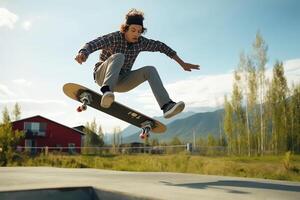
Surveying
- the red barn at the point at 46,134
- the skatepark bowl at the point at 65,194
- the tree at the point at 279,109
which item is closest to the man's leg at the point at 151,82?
the skatepark bowl at the point at 65,194

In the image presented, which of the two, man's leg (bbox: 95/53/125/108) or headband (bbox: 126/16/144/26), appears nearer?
man's leg (bbox: 95/53/125/108)

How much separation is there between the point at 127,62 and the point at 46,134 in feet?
166

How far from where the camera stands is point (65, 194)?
12.5 ft

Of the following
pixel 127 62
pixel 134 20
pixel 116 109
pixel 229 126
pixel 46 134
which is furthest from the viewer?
pixel 46 134

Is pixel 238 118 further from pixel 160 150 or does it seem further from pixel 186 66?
pixel 186 66

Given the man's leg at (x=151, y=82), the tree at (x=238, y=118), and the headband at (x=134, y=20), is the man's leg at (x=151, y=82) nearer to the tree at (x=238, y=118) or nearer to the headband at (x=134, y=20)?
the headband at (x=134, y=20)

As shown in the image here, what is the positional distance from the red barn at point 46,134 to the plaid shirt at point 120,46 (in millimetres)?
47433

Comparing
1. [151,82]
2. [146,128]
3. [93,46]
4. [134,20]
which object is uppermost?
[134,20]

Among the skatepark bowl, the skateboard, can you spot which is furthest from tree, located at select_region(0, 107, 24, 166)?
the skatepark bowl

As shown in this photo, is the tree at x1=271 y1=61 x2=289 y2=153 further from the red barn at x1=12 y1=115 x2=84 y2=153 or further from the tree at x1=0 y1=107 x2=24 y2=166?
the tree at x1=0 y1=107 x2=24 y2=166

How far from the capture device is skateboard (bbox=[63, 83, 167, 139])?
237 inches

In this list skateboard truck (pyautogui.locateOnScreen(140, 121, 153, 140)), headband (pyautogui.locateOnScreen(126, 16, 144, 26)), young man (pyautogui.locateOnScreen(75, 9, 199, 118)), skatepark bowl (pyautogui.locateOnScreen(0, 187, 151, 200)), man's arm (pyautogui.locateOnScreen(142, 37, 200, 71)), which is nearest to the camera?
skatepark bowl (pyautogui.locateOnScreen(0, 187, 151, 200))

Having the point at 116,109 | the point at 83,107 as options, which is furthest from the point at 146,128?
the point at 83,107

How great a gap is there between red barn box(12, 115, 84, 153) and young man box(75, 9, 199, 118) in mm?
47486
